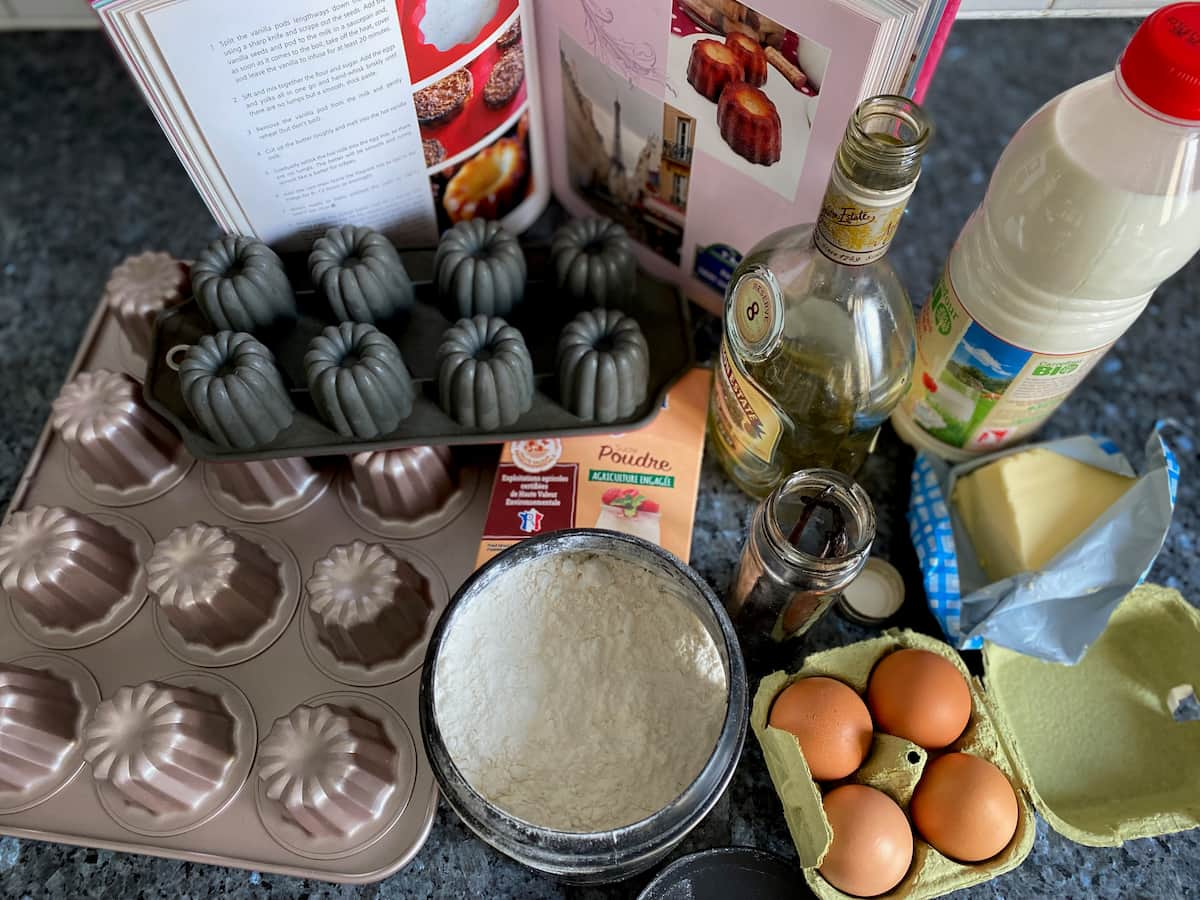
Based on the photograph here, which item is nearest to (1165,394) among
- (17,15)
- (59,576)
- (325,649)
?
(325,649)

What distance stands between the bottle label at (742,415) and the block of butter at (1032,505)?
0.17 metres

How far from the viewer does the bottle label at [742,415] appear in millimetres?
611

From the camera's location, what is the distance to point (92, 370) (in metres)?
0.73

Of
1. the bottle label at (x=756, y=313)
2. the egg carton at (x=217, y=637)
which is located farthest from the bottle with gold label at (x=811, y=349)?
the egg carton at (x=217, y=637)

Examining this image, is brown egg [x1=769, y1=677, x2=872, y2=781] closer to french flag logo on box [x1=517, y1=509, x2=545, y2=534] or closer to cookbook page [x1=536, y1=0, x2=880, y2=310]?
french flag logo on box [x1=517, y1=509, x2=545, y2=534]

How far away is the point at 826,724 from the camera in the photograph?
0.55 meters

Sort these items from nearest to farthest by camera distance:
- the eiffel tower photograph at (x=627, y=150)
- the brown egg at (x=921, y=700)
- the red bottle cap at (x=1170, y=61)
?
1. the red bottle cap at (x=1170, y=61)
2. the brown egg at (x=921, y=700)
3. the eiffel tower photograph at (x=627, y=150)

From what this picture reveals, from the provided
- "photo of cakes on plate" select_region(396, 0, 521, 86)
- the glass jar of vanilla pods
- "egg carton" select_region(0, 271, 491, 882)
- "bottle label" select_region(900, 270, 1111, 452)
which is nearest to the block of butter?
"bottle label" select_region(900, 270, 1111, 452)

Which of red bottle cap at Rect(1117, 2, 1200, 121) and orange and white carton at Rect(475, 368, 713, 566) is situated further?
orange and white carton at Rect(475, 368, 713, 566)

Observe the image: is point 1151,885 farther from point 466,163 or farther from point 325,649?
point 466,163

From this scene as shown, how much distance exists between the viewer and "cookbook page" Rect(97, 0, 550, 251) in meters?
0.56

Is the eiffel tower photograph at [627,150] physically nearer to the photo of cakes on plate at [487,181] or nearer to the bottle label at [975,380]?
the photo of cakes on plate at [487,181]

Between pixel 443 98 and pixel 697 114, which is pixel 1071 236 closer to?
pixel 697 114

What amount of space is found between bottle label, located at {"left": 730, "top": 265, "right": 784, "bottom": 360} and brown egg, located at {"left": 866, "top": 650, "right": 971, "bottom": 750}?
0.71 ft
